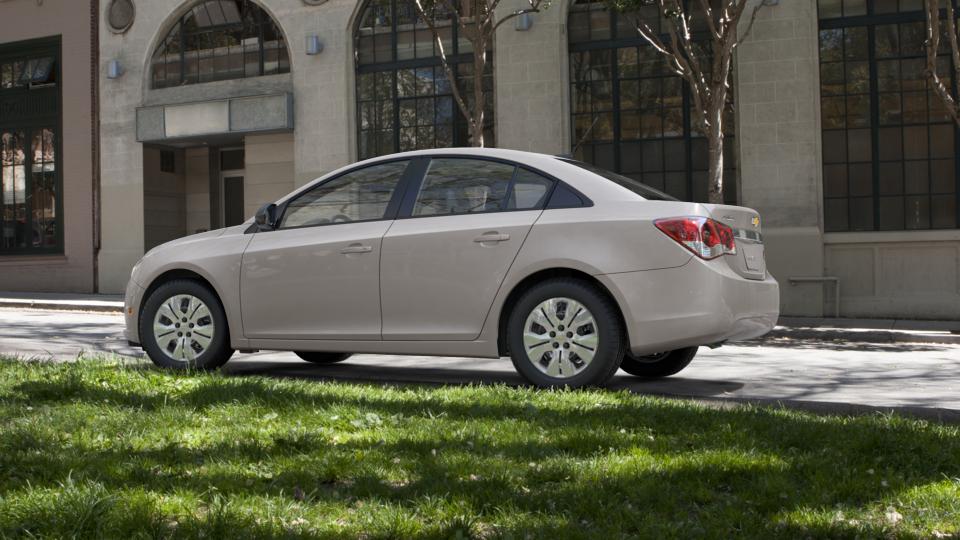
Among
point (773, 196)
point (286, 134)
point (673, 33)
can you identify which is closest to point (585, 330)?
point (673, 33)

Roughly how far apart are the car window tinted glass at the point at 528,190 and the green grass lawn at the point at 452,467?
152cm

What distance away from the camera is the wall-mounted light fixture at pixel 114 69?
23.4 metres

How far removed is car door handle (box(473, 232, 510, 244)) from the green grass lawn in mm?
1274

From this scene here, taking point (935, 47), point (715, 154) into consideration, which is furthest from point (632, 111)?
point (935, 47)

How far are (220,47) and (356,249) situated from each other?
16.9m

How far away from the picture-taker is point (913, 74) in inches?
669

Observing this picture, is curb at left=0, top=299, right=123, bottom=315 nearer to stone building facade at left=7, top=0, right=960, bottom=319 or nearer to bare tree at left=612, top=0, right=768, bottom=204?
stone building facade at left=7, top=0, right=960, bottom=319

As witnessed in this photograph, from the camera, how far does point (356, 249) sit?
7195 mm

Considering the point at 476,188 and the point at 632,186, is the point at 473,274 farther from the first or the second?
the point at 632,186

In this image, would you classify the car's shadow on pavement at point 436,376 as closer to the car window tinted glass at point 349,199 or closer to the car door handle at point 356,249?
the car door handle at point 356,249

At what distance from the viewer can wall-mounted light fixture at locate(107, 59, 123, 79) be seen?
920 inches

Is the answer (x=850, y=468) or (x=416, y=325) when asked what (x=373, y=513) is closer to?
(x=850, y=468)

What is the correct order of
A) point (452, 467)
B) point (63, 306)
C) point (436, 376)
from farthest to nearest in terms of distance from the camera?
point (63, 306), point (436, 376), point (452, 467)

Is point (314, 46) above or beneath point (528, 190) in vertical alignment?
above
